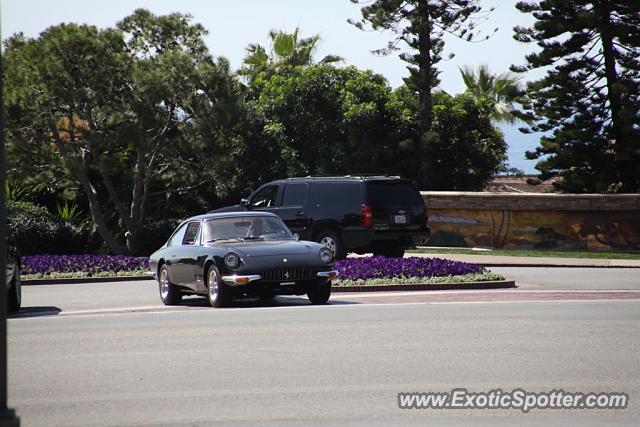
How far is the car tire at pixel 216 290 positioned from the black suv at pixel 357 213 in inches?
378

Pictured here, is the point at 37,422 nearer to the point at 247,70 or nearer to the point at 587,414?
the point at 587,414

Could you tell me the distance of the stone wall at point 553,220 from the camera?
3753cm

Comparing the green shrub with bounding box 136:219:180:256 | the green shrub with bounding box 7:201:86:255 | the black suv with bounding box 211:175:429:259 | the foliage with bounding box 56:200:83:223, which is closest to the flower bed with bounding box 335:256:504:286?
the black suv with bounding box 211:175:429:259

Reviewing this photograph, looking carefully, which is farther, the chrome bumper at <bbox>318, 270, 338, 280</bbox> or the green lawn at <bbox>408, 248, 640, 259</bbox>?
the green lawn at <bbox>408, 248, 640, 259</bbox>

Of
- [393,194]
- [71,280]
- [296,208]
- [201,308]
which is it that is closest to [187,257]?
[201,308]

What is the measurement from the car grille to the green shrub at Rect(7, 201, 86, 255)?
1937 centimetres

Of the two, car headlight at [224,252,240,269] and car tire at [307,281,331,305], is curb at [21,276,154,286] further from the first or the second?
car headlight at [224,252,240,269]

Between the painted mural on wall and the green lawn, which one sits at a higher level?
the painted mural on wall

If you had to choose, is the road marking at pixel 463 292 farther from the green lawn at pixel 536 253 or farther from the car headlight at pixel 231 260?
the green lawn at pixel 536 253

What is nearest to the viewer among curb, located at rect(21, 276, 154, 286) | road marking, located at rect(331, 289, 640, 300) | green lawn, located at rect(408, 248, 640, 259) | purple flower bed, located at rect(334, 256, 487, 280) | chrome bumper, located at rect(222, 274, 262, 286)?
chrome bumper, located at rect(222, 274, 262, 286)

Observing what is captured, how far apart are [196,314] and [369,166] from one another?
27967 millimetres

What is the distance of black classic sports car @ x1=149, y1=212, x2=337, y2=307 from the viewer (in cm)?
1719

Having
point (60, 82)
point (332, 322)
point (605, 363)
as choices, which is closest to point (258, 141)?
point (60, 82)

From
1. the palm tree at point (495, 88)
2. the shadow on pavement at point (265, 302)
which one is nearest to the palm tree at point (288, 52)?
the palm tree at point (495, 88)
